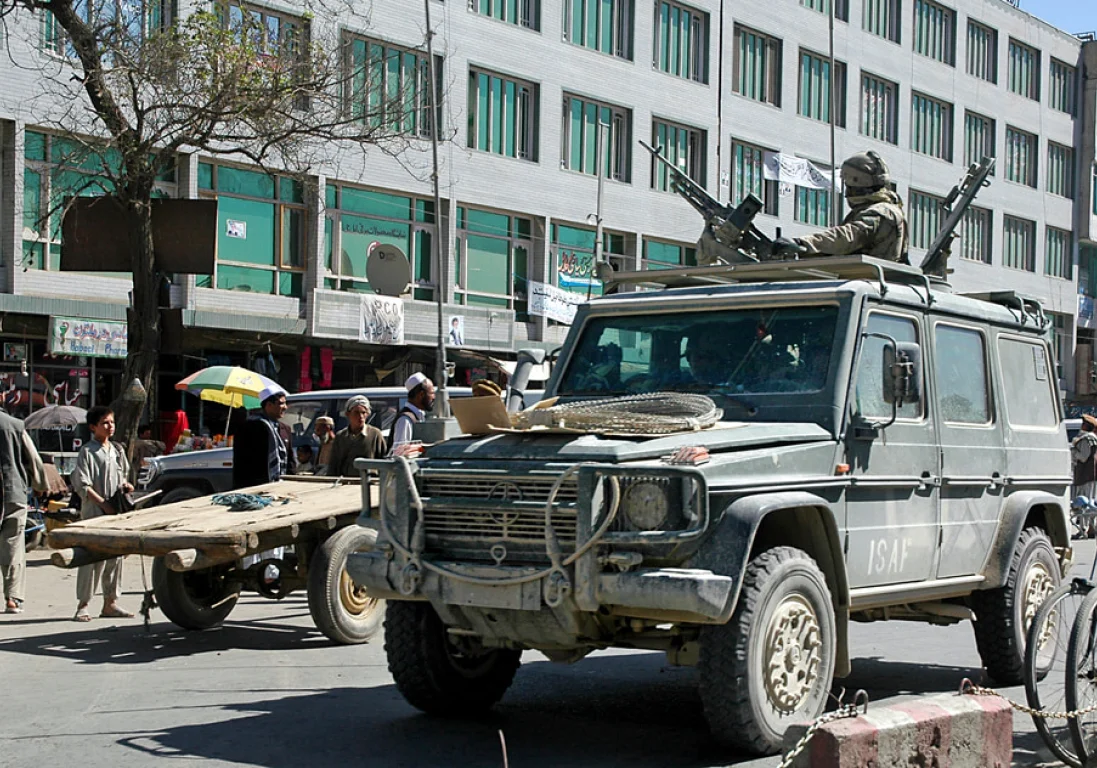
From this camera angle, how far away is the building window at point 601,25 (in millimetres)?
34875

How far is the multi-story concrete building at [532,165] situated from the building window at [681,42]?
62 mm

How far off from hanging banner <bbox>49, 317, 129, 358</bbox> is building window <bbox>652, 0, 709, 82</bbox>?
54.4 feet

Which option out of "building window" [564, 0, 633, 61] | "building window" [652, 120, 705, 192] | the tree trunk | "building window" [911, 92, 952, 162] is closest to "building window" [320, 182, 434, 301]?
"building window" [564, 0, 633, 61]

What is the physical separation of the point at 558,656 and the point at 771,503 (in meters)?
1.35

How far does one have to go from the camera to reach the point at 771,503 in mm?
6824

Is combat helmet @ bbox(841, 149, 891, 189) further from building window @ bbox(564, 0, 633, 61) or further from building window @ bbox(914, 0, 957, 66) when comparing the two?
building window @ bbox(914, 0, 957, 66)

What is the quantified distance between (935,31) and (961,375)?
41.8m

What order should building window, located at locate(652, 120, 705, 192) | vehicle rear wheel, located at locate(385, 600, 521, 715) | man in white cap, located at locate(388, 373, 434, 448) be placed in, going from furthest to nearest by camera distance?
1. building window, located at locate(652, 120, 705, 192)
2. man in white cap, located at locate(388, 373, 434, 448)
3. vehicle rear wheel, located at locate(385, 600, 521, 715)

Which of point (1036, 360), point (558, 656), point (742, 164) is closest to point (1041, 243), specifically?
point (742, 164)

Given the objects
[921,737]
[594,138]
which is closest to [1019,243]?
[594,138]

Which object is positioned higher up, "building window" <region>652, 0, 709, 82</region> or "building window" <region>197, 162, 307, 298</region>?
"building window" <region>652, 0, 709, 82</region>

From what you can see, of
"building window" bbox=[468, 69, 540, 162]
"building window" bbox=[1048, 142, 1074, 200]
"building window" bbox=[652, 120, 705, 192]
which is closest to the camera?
"building window" bbox=[468, 69, 540, 162]

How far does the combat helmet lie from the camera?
9852 millimetres

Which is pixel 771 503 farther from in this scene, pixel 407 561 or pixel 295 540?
pixel 295 540
